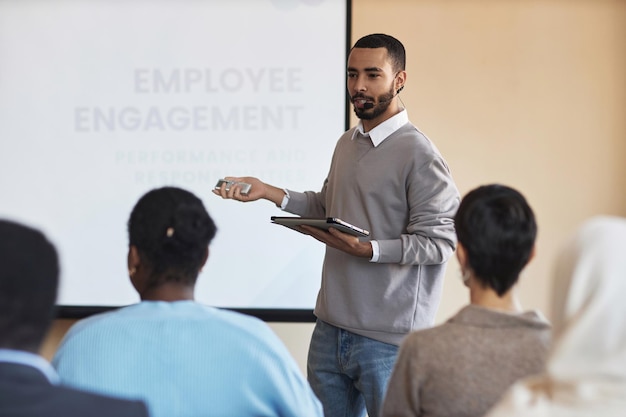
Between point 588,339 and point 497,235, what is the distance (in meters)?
0.46

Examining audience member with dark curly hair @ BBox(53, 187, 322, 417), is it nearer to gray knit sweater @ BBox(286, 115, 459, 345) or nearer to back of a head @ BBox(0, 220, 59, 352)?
back of a head @ BBox(0, 220, 59, 352)

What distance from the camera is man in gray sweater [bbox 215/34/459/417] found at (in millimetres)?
2629

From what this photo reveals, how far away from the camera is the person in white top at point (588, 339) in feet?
4.33

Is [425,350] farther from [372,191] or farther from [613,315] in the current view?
[372,191]

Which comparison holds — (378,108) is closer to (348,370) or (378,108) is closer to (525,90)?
(348,370)

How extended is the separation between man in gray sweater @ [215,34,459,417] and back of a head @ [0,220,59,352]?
1.41 meters

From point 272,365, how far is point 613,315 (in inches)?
26.3

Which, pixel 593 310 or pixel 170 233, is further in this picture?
pixel 170 233

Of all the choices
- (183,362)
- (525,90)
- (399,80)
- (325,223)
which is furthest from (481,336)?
(525,90)

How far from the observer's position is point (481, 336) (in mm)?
1706

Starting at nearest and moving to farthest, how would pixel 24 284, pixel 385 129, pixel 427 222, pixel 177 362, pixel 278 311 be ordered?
pixel 24 284
pixel 177 362
pixel 427 222
pixel 385 129
pixel 278 311

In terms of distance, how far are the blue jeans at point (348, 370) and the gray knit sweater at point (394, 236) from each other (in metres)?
0.04

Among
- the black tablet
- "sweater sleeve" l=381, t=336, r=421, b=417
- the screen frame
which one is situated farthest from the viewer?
the screen frame

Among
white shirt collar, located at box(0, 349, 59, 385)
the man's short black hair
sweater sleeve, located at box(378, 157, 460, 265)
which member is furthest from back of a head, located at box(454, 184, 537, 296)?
the man's short black hair
